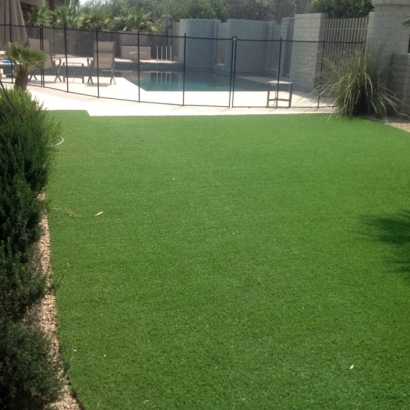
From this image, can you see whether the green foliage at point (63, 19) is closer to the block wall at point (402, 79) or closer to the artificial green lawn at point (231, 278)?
the block wall at point (402, 79)

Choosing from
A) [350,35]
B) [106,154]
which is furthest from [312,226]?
[350,35]

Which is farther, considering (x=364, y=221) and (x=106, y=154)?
(x=106, y=154)

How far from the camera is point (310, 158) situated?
30.6 feet

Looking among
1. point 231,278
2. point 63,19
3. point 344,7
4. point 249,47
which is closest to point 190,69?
point 249,47

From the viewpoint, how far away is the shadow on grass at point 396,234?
5.25 metres

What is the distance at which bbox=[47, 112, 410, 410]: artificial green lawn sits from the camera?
135 inches

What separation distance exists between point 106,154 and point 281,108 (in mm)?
7928

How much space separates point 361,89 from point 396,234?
8947 mm

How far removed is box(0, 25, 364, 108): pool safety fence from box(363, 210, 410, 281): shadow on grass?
8.70 metres

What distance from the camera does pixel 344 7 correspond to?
23312 mm

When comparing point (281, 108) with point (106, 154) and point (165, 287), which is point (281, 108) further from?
point (165, 287)

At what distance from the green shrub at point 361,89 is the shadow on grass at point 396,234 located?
7842mm

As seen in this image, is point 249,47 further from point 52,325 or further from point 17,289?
point 17,289

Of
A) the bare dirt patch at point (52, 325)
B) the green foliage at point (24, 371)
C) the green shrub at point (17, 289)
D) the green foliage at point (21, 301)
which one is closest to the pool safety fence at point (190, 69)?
the green foliage at point (21, 301)
